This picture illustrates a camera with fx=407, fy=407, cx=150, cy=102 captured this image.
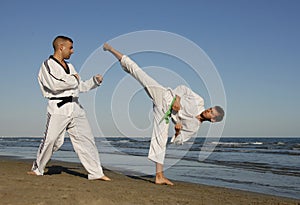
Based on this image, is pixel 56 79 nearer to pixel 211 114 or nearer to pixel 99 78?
pixel 99 78

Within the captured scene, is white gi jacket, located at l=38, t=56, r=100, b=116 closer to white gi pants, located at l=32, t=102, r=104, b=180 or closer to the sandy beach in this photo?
white gi pants, located at l=32, t=102, r=104, b=180

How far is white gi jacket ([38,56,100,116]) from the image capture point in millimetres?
5832

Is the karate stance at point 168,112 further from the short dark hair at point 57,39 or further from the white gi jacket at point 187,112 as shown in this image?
the short dark hair at point 57,39

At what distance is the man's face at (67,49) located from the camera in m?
6.14

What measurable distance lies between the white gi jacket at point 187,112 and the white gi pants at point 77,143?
129 centimetres

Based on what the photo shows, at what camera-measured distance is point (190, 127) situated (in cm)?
617

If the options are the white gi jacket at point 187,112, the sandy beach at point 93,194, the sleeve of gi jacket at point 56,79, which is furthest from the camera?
the white gi jacket at point 187,112

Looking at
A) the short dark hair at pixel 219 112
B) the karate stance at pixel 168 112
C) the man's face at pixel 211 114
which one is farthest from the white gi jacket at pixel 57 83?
the short dark hair at pixel 219 112

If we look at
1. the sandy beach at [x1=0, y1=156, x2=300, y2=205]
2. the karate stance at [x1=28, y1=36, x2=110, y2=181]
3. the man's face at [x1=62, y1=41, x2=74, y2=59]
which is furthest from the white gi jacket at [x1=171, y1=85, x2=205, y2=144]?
the man's face at [x1=62, y1=41, x2=74, y2=59]

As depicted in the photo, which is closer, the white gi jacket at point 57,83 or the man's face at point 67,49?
the white gi jacket at point 57,83

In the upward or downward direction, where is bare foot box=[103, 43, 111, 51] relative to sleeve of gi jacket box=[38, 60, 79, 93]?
upward

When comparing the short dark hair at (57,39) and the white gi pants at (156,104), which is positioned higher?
the short dark hair at (57,39)

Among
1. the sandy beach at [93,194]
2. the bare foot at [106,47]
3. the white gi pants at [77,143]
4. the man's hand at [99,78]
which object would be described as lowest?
the sandy beach at [93,194]

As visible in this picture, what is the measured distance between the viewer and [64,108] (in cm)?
605
